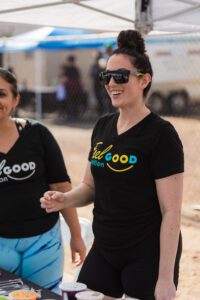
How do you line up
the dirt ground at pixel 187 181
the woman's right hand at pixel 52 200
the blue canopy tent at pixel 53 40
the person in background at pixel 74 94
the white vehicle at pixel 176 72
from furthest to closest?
the person in background at pixel 74 94, the white vehicle at pixel 176 72, the blue canopy tent at pixel 53 40, the dirt ground at pixel 187 181, the woman's right hand at pixel 52 200

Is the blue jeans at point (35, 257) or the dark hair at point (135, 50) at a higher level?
Result: the dark hair at point (135, 50)

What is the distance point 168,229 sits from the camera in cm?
217

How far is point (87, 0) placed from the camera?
440 cm

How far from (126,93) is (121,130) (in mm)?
164

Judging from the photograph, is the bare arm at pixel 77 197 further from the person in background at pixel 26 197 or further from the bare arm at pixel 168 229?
the bare arm at pixel 168 229

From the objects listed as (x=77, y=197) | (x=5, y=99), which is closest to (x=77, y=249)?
(x=77, y=197)

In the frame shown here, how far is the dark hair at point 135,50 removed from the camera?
2283mm

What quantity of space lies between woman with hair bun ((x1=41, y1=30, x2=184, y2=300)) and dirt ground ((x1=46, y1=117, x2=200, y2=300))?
2.17m

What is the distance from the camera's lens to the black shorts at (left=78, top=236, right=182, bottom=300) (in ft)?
7.45

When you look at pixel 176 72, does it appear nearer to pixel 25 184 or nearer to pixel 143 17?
pixel 143 17

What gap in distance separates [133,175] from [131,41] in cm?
56

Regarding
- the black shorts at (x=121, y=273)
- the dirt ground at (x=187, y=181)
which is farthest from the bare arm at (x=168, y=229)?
the dirt ground at (x=187, y=181)

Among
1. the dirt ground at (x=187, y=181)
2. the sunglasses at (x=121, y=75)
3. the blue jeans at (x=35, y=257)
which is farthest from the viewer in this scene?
the dirt ground at (x=187, y=181)

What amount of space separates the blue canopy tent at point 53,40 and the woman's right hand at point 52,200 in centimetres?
384
